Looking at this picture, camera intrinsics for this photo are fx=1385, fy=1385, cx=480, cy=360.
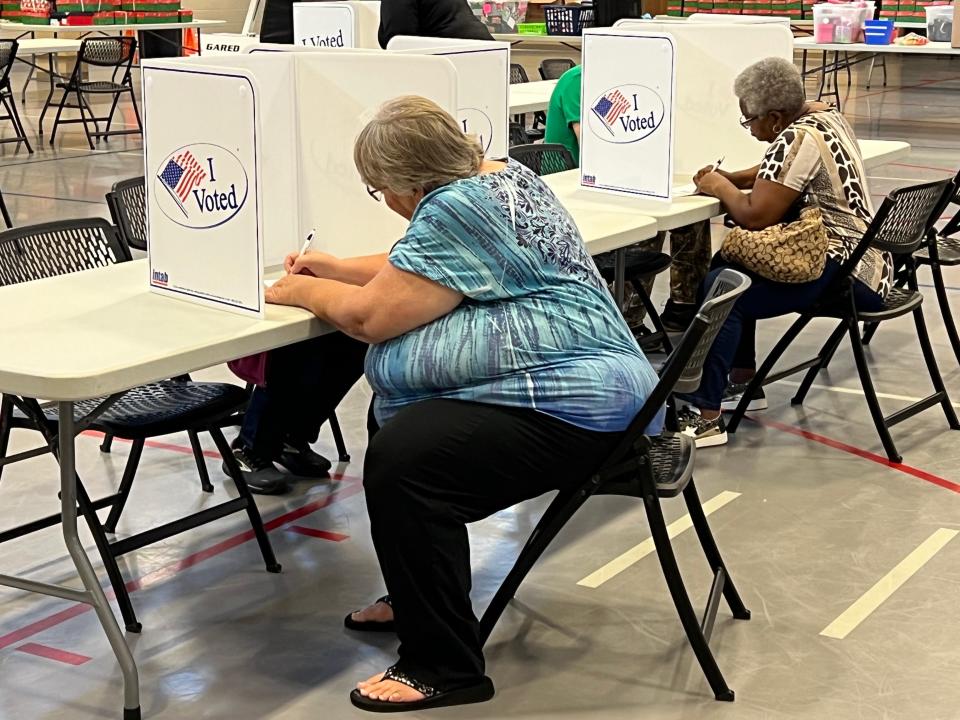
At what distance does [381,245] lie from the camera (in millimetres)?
3455

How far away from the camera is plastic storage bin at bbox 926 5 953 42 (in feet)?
34.4

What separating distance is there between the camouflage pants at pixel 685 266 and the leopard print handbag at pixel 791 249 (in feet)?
3.04

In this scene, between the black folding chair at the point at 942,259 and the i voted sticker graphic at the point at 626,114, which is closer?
the i voted sticker graphic at the point at 626,114

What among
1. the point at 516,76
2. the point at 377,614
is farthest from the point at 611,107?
the point at 516,76

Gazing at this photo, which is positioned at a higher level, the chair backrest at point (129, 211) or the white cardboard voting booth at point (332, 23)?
the white cardboard voting booth at point (332, 23)

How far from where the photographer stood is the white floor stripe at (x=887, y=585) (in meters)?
3.01

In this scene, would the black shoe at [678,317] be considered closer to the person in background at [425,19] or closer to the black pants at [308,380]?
the person in background at [425,19]

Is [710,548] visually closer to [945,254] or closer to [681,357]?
[681,357]

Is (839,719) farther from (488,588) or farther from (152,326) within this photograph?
(152,326)

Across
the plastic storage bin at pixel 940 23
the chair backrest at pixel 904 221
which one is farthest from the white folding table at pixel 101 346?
the plastic storage bin at pixel 940 23

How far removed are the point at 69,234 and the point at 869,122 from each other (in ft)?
30.9

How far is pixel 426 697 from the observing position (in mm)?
2637

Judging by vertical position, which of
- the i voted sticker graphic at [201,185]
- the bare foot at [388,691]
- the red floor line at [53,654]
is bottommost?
the red floor line at [53,654]

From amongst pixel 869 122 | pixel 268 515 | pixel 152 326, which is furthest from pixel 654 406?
pixel 869 122
